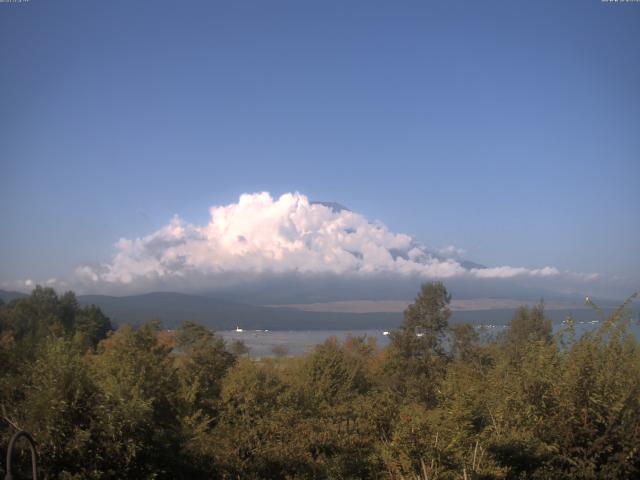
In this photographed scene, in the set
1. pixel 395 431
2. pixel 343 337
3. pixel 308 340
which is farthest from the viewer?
pixel 343 337

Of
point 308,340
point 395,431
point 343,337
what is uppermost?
point 395,431

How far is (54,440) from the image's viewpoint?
28.5 ft

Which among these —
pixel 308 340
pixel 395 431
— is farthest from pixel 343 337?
pixel 395 431

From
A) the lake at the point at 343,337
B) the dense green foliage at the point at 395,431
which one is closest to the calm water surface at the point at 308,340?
the lake at the point at 343,337

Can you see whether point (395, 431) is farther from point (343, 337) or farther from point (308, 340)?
point (343, 337)

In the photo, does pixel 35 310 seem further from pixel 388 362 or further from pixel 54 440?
pixel 54 440

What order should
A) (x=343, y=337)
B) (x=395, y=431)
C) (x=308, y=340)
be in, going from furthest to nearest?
1. (x=343, y=337)
2. (x=308, y=340)
3. (x=395, y=431)

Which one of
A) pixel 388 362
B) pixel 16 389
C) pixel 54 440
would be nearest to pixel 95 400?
pixel 54 440

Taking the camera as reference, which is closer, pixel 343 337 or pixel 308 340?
pixel 308 340

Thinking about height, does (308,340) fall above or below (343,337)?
above

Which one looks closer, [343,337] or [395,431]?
[395,431]

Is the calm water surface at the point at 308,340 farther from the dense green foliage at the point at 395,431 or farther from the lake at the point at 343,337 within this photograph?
the dense green foliage at the point at 395,431

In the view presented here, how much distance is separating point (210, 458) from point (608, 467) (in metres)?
7.36

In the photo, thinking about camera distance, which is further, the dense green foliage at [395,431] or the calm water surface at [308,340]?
the calm water surface at [308,340]
